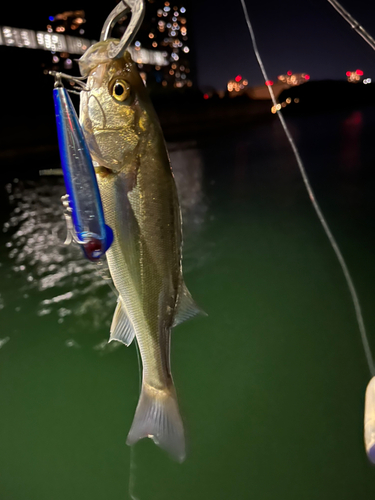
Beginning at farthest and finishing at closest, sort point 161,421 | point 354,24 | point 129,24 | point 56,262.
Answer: point 56,262 → point 354,24 → point 161,421 → point 129,24

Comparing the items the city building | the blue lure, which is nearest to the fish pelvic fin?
the blue lure

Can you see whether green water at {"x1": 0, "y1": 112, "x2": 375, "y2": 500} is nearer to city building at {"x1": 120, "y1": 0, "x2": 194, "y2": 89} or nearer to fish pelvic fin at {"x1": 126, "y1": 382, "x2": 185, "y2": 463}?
fish pelvic fin at {"x1": 126, "y1": 382, "x2": 185, "y2": 463}

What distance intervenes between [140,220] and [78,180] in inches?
7.1

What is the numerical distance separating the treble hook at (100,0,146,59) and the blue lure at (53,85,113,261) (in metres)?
0.15

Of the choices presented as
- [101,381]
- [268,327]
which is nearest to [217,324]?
[268,327]

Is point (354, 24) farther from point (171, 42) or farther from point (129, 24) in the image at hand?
point (171, 42)

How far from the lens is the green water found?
2.49m

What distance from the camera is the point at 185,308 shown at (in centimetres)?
106

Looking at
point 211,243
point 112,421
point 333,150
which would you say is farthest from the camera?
point 333,150

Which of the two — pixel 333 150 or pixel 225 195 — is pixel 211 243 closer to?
pixel 225 195

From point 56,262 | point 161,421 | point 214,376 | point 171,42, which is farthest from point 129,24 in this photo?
point 171,42

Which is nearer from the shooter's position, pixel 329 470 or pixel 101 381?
pixel 329 470

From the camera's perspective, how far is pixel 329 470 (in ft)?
8.16

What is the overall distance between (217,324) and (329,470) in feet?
5.65
